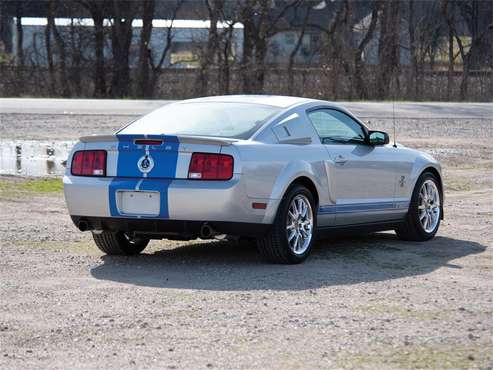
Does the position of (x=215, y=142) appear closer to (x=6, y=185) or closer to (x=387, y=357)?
(x=387, y=357)

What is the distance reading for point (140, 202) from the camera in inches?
366

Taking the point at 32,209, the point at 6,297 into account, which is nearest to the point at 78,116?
the point at 32,209

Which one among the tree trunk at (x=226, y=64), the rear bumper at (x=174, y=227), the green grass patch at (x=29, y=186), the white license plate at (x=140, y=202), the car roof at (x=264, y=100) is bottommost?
the green grass patch at (x=29, y=186)

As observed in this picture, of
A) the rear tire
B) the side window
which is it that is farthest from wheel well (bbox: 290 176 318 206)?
the rear tire

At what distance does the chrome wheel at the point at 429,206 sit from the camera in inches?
450

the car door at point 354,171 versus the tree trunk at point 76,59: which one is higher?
the tree trunk at point 76,59

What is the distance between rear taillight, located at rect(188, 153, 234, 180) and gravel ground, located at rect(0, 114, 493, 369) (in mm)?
752

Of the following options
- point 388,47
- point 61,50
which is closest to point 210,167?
point 388,47

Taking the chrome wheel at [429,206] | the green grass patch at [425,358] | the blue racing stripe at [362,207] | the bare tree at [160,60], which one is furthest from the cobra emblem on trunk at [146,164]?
the bare tree at [160,60]

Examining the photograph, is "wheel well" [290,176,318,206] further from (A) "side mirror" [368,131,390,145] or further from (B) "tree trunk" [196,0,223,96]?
(B) "tree trunk" [196,0,223,96]

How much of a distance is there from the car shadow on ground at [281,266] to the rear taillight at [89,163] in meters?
0.76

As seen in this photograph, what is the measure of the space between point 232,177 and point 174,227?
0.60 metres

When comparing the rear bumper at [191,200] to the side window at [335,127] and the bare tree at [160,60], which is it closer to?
the side window at [335,127]

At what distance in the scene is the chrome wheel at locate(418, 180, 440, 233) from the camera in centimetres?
1143
